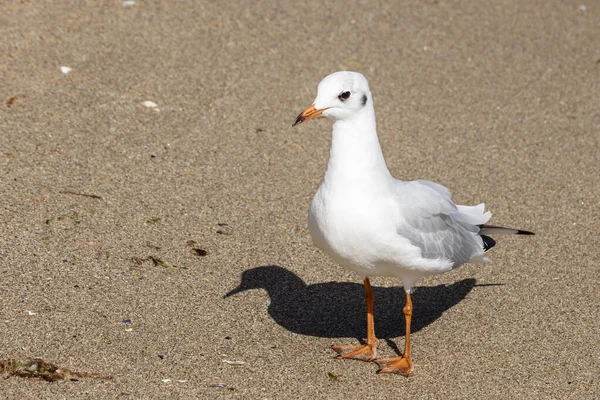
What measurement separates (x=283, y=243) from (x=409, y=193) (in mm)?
1354

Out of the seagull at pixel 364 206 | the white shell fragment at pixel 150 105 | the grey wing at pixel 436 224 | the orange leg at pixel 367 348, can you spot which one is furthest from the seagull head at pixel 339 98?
the white shell fragment at pixel 150 105

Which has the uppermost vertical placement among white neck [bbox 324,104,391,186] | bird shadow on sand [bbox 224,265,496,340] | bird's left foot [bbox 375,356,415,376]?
white neck [bbox 324,104,391,186]

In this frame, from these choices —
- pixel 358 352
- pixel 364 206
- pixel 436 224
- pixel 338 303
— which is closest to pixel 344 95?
pixel 364 206

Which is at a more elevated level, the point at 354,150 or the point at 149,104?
the point at 354,150

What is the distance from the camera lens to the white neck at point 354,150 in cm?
438

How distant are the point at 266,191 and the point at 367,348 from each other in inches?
69.1

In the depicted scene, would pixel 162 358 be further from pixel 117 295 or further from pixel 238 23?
pixel 238 23

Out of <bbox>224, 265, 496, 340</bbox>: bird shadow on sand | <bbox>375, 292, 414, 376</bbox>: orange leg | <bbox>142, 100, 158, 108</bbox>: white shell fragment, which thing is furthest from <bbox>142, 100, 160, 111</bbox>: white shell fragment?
<bbox>375, 292, 414, 376</bbox>: orange leg

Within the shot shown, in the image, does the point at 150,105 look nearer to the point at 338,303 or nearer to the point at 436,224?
the point at 338,303

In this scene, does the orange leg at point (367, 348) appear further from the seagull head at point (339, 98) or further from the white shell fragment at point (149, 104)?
the white shell fragment at point (149, 104)

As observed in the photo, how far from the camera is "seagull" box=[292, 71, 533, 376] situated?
4340mm

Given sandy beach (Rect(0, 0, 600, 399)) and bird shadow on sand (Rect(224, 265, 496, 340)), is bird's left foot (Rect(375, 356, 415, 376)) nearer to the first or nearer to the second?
sandy beach (Rect(0, 0, 600, 399))

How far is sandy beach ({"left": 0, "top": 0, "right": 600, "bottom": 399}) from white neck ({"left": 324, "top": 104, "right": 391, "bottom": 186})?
1041 millimetres

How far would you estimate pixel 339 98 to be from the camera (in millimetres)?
4312
